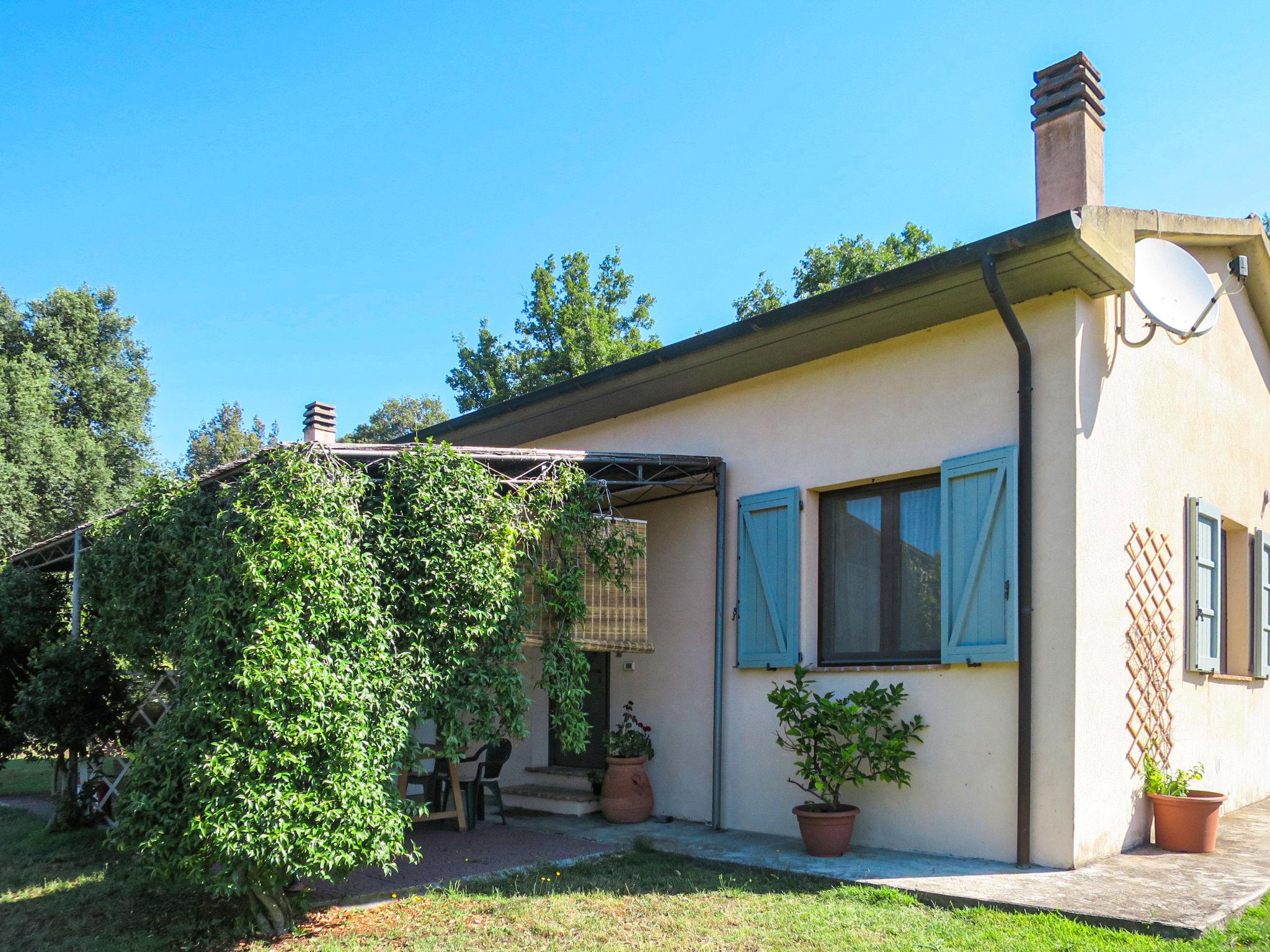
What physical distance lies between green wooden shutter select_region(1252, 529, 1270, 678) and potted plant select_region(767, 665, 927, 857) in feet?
14.0

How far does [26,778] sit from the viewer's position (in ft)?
44.8

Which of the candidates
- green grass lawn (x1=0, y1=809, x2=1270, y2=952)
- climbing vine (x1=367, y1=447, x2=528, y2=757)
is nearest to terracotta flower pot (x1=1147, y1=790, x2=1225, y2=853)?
green grass lawn (x1=0, y1=809, x2=1270, y2=952)

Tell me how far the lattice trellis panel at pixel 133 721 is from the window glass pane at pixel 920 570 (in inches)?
242

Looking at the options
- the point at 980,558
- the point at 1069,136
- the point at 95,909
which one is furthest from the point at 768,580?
the point at 95,909

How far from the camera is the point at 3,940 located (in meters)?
5.56

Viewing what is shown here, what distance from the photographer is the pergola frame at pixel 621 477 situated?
677 cm

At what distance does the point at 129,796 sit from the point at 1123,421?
22.0 feet

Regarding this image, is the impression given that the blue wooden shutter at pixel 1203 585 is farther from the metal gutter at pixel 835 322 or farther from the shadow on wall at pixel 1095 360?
the metal gutter at pixel 835 322

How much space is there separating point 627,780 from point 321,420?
17.3ft

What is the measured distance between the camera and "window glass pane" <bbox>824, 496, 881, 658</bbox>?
7.69 metres

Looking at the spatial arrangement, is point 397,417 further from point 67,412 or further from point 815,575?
point 815,575

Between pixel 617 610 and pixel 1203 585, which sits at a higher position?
pixel 1203 585

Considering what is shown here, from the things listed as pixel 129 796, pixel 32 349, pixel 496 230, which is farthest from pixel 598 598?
pixel 32 349

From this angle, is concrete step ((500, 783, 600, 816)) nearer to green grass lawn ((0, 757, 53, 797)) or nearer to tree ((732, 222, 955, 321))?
green grass lawn ((0, 757, 53, 797))
